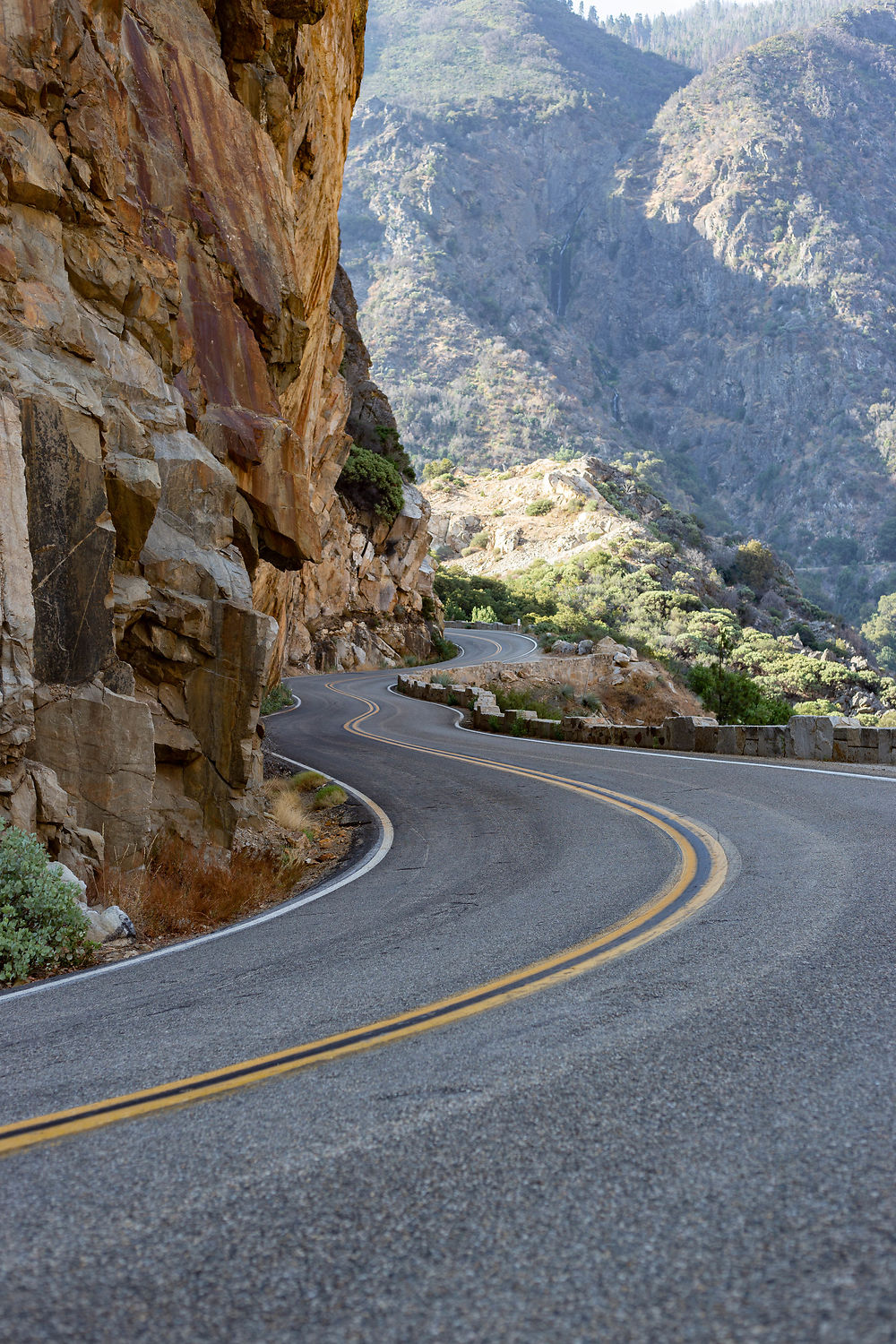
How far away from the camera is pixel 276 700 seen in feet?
111

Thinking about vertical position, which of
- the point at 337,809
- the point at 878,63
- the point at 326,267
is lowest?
the point at 337,809

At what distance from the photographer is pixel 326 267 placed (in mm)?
21500

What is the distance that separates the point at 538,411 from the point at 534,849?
440ft

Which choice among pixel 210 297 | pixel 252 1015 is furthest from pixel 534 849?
pixel 210 297

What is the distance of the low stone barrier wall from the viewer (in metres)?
13.3

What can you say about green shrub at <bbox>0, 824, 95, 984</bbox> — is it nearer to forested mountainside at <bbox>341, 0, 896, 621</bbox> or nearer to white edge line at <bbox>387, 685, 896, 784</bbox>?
white edge line at <bbox>387, 685, 896, 784</bbox>

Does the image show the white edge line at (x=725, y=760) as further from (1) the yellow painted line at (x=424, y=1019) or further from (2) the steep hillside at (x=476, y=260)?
(2) the steep hillside at (x=476, y=260)

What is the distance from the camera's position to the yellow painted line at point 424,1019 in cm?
331

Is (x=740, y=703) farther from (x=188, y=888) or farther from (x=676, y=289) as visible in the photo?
(x=676, y=289)

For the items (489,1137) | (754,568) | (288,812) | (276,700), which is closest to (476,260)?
(754,568)

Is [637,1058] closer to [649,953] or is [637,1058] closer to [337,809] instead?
[649,953]

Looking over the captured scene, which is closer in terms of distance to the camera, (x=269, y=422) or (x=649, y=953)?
(x=649, y=953)

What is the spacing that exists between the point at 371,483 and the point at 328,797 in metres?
39.6

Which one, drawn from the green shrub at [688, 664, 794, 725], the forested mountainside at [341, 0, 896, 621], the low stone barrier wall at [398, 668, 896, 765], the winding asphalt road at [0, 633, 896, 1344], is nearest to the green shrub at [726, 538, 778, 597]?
the forested mountainside at [341, 0, 896, 621]
